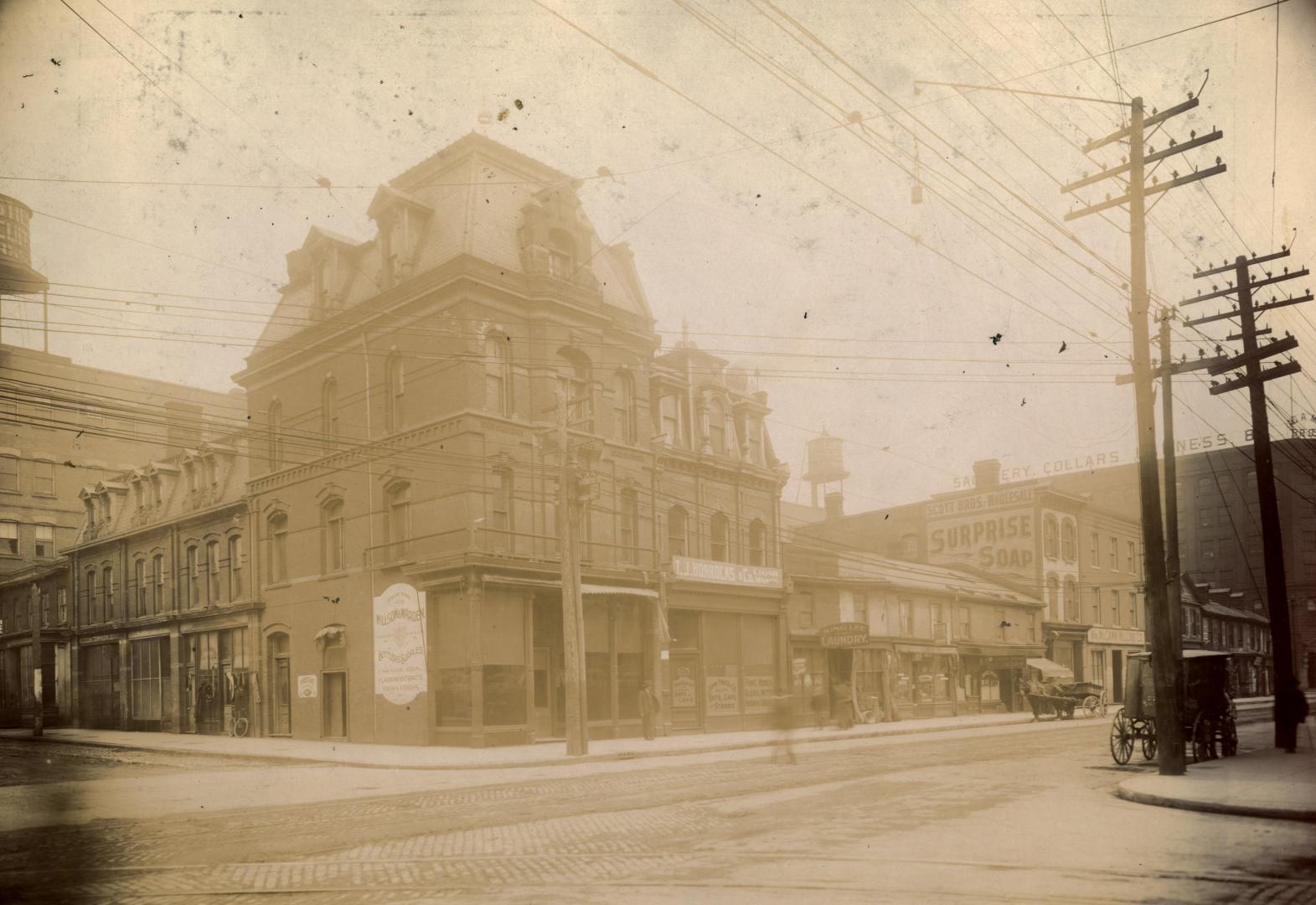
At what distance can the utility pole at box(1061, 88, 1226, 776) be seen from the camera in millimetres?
16562

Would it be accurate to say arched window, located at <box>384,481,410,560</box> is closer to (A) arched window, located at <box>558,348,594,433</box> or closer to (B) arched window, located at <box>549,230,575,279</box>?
(A) arched window, located at <box>558,348,594,433</box>

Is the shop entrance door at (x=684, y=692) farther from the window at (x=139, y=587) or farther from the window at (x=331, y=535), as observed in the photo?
the window at (x=139, y=587)

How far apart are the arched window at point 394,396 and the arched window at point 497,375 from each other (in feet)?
7.83

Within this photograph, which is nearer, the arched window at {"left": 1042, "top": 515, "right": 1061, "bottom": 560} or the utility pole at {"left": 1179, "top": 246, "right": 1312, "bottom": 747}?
the utility pole at {"left": 1179, "top": 246, "right": 1312, "bottom": 747}

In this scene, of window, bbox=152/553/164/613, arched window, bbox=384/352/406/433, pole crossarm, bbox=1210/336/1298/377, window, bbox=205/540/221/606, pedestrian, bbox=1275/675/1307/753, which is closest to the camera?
pole crossarm, bbox=1210/336/1298/377

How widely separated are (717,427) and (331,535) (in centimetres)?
1288

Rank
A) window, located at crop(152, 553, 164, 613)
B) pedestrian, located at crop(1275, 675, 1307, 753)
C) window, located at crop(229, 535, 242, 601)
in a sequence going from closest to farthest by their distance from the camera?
1. pedestrian, located at crop(1275, 675, 1307, 753)
2. window, located at crop(229, 535, 242, 601)
3. window, located at crop(152, 553, 164, 613)

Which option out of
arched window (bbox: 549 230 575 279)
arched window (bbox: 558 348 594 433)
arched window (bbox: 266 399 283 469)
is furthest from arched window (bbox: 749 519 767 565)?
arched window (bbox: 266 399 283 469)

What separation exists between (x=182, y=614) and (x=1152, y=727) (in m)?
27.6

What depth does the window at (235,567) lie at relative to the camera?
31344 millimetres

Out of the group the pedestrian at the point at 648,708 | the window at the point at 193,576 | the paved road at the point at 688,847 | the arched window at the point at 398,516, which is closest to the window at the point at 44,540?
the paved road at the point at 688,847

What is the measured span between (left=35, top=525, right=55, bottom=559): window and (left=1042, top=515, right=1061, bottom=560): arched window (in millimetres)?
38034

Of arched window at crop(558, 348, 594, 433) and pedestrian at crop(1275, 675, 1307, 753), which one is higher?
arched window at crop(558, 348, 594, 433)

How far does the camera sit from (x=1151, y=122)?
58.1ft
